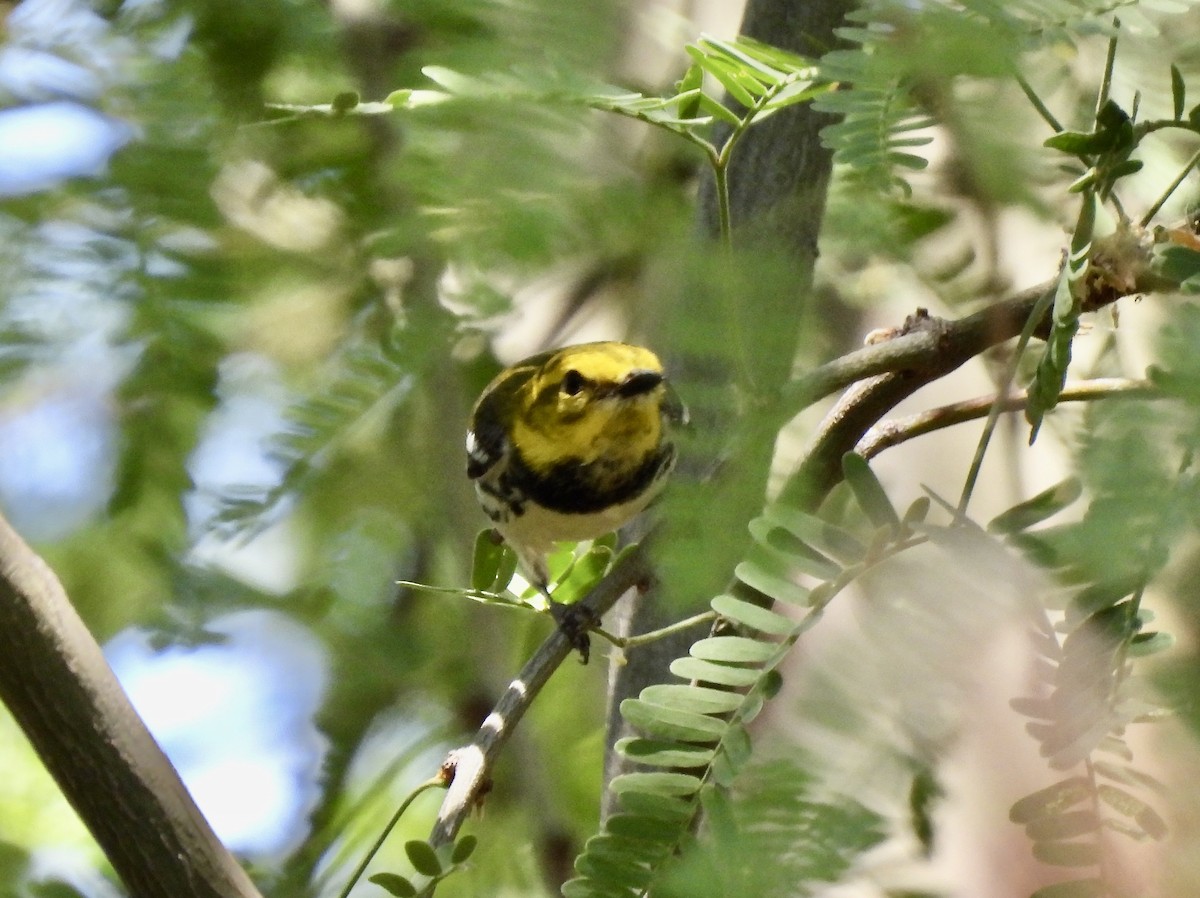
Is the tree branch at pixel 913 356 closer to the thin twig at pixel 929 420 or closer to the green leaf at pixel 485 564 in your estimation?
the thin twig at pixel 929 420

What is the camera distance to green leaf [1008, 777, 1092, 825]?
28 cm

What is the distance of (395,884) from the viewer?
0.46m

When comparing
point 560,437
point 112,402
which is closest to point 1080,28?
point 112,402

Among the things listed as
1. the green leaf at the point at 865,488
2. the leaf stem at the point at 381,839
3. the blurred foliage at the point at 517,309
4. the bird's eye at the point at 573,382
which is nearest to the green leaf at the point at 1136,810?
the blurred foliage at the point at 517,309

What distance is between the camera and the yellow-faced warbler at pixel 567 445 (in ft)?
2.80

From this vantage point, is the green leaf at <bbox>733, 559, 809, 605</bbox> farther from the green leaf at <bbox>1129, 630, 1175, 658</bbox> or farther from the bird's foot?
the bird's foot

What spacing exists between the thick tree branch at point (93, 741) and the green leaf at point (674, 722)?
0.66ft

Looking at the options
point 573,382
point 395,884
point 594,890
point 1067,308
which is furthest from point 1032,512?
point 573,382

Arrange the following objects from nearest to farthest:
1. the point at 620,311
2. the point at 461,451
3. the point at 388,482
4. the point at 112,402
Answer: the point at 112,402
the point at 388,482
the point at 461,451
the point at 620,311

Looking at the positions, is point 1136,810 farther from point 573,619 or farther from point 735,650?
point 573,619

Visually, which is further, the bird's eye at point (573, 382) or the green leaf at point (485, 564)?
the bird's eye at point (573, 382)

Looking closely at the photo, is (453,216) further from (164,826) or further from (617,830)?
(164,826)

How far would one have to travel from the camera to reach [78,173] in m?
0.34

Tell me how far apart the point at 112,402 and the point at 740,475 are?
27cm
